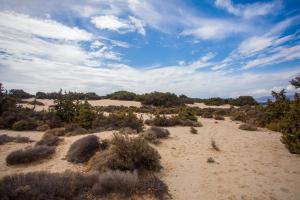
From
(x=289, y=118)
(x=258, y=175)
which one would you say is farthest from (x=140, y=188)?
(x=289, y=118)

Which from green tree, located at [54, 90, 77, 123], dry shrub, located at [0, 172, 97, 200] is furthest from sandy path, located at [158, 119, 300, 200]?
green tree, located at [54, 90, 77, 123]

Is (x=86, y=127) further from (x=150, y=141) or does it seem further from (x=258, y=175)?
(x=258, y=175)

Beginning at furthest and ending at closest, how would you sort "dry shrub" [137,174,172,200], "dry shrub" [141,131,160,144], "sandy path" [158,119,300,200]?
1. "dry shrub" [141,131,160,144]
2. "sandy path" [158,119,300,200]
3. "dry shrub" [137,174,172,200]

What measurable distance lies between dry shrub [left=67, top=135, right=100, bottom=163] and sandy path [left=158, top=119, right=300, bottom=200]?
9.25 feet

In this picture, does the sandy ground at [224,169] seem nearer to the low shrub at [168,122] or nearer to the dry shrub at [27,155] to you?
the dry shrub at [27,155]

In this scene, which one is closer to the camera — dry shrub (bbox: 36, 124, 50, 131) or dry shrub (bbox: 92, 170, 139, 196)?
dry shrub (bbox: 92, 170, 139, 196)

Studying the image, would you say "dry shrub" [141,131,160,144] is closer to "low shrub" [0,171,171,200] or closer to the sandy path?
the sandy path

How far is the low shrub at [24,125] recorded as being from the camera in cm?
1440

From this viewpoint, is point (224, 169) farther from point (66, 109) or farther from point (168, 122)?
point (66, 109)

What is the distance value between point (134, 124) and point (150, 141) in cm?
385

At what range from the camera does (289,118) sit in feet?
30.6

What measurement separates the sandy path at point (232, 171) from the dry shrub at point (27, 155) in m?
4.75

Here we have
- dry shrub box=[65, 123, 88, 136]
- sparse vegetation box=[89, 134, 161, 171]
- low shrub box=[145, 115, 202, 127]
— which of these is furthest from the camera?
low shrub box=[145, 115, 202, 127]

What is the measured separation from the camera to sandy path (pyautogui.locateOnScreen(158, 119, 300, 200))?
18.2ft
